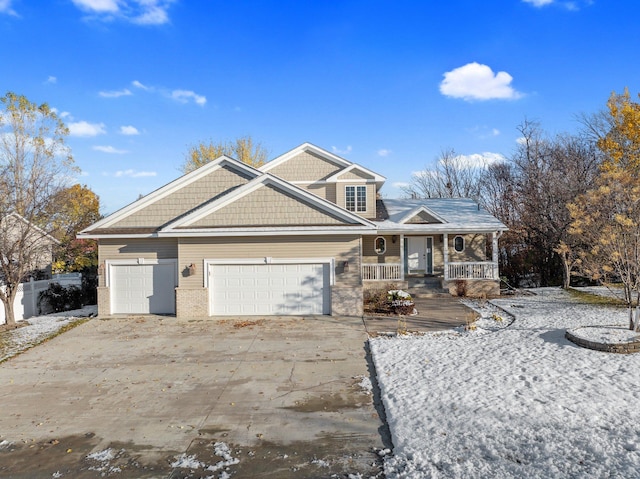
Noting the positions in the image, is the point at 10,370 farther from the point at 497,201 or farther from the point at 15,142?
the point at 497,201

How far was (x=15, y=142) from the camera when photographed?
16.2m

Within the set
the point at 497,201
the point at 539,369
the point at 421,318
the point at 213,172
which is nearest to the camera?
the point at 539,369

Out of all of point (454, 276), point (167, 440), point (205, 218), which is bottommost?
point (167, 440)

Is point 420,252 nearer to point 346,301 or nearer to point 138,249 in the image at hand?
point 346,301

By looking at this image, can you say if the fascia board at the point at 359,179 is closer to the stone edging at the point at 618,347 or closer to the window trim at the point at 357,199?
the window trim at the point at 357,199

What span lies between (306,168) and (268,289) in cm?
821

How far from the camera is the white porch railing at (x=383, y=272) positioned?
1866 centimetres

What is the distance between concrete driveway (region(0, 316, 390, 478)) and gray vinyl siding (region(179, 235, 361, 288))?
9.84ft

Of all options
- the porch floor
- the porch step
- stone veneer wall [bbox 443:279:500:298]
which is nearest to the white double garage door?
the porch floor

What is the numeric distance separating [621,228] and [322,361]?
865 cm

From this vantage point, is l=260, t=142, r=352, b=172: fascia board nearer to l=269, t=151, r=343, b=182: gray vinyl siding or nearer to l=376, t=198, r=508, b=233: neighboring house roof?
l=269, t=151, r=343, b=182: gray vinyl siding

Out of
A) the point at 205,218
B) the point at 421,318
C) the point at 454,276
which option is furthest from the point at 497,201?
the point at 205,218

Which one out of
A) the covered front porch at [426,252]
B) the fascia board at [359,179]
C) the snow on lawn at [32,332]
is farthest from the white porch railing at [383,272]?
the snow on lawn at [32,332]

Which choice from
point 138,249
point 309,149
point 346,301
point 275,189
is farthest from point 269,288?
point 309,149
